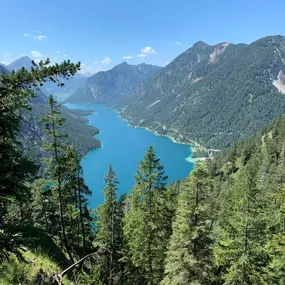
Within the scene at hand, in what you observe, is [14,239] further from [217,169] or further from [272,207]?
[217,169]

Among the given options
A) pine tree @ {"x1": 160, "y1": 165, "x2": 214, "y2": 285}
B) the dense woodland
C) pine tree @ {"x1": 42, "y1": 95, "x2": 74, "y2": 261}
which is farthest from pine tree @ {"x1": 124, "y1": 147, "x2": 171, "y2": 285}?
pine tree @ {"x1": 42, "y1": 95, "x2": 74, "y2": 261}

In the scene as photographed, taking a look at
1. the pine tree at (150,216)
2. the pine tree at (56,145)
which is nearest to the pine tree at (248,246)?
the pine tree at (150,216)

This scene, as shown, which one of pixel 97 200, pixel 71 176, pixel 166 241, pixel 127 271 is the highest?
pixel 71 176

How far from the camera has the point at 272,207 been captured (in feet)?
105

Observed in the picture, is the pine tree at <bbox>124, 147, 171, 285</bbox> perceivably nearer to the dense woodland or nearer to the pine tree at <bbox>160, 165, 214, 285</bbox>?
the dense woodland

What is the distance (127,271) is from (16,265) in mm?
26835

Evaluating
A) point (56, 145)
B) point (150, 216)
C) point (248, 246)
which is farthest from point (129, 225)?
point (248, 246)

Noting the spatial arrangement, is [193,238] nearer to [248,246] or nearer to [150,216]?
[248,246]

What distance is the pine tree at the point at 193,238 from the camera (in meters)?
20.2

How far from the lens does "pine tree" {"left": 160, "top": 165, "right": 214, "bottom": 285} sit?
20.2 metres

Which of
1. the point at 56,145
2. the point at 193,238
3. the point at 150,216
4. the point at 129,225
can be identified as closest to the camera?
the point at 193,238

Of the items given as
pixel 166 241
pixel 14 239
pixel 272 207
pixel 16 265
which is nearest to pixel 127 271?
pixel 166 241

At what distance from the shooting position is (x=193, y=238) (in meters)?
19.9

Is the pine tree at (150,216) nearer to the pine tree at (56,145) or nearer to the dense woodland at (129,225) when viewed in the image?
the dense woodland at (129,225)
